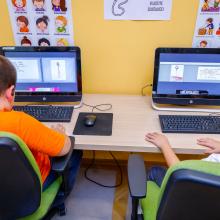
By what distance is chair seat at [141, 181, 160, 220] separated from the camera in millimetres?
975

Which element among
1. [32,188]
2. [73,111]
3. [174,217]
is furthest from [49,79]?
[174,217]

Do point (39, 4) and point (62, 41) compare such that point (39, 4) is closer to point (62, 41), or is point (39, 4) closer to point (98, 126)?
point (62, 41)

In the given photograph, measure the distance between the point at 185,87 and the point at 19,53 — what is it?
1.02 m

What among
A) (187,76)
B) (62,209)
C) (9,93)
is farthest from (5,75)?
(187,76)

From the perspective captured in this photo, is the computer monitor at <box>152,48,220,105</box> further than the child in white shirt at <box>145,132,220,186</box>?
Yes

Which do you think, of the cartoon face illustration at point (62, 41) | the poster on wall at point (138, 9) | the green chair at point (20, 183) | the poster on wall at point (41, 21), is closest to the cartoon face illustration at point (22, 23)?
the poster on wall at point (41, 21)

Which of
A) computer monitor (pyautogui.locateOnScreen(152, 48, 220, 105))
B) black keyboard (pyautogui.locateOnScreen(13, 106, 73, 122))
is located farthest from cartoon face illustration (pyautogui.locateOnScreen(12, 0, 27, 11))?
computer monitor (pyautogui.locateOnScreen(152, 48, 220, 105))

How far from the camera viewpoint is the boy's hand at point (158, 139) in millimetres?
1162

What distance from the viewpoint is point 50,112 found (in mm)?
1426

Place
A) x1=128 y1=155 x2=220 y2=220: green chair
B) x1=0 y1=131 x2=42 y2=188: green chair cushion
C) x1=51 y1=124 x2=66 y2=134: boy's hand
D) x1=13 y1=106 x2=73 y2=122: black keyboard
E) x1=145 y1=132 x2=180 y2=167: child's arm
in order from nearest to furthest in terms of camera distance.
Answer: x1=128 y1=155 x2=220 y2=220: green chair, x1=0 y1=131 x2=42 y2=188: green chair cushion, x1=145 y1=132 x2=180 y2=167: child's arm, x1=51 y1=124 x2=66 y2=134: boy's hand, x1=13 y1=106 x2=73 y2=122: black keyboard

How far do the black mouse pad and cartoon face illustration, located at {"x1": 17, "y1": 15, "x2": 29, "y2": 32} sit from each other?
688 millimetres

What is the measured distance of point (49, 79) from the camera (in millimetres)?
1500

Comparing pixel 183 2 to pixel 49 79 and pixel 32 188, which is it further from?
pixel 32 188

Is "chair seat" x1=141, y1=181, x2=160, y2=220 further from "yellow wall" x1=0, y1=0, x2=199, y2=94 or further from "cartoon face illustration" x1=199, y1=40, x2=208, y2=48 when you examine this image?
"cartoon face illustration" x1=199, y1=40, x2=208, y2=48
